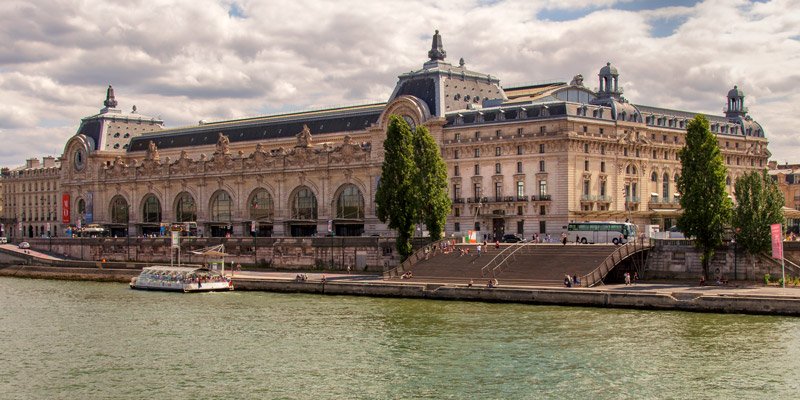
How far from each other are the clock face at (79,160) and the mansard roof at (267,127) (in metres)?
7.32

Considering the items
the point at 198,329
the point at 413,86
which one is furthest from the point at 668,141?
the point at 198,329

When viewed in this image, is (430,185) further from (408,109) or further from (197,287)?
(408,109)

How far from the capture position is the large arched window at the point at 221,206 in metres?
147

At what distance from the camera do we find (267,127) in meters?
151

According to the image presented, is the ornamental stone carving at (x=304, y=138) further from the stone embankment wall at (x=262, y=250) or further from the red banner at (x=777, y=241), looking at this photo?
the red banner at (x=777, y=241)

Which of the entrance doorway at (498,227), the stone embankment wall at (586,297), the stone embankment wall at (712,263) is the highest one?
the entrance doorway at (498,227)

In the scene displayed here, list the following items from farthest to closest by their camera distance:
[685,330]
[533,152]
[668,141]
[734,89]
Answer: [734,89]
[668,141]
[533,152]
[685,330]

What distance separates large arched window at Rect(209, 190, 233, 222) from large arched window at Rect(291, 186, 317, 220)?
12.2m

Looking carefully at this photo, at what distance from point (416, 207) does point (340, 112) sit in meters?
47.5

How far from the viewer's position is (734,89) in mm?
138625

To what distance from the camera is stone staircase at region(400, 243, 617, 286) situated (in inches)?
3393

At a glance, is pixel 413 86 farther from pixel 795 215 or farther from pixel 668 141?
pixel 795 215

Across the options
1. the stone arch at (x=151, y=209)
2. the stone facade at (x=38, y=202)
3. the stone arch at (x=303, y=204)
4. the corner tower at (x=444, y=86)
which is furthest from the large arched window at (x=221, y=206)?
the stone facade at (x=38, y=202)

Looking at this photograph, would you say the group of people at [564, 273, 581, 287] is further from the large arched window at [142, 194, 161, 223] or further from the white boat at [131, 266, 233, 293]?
the large arched window at [142, 194, 161, 223]
